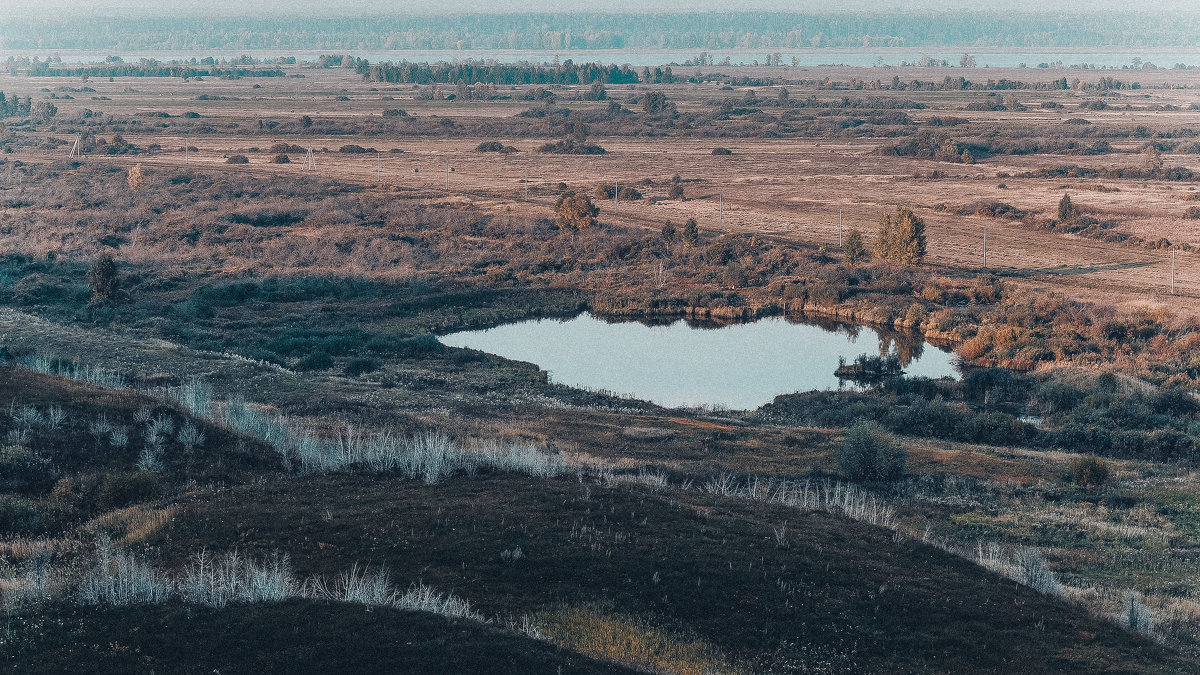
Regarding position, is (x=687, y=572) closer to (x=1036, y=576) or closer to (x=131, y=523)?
(x=1036, y=576)

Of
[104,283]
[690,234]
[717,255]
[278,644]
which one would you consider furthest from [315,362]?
[278,644]

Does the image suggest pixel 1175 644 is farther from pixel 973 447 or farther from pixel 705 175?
pixel 705 175

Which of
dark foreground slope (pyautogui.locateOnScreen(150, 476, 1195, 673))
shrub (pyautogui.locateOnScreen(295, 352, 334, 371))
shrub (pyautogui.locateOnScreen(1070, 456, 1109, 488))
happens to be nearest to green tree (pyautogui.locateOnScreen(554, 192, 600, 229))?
shrub (pyautogui.locateOnScreen(295, 352, 334, 371))

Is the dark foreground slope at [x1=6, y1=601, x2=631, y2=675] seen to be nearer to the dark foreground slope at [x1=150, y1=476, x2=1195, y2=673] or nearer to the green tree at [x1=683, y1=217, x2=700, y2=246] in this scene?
the dark foreground slope at [x1=150, y1=476, x2=1195, y2=673]

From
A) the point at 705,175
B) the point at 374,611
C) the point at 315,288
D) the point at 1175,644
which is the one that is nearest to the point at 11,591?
the point at 374,611

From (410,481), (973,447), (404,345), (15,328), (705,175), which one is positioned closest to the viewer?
(410,481)

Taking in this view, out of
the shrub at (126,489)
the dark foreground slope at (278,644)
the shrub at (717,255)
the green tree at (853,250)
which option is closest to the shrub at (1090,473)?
the dark foreground slope at (278,644)
